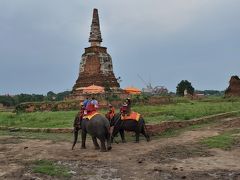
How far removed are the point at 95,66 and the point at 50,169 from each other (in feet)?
113

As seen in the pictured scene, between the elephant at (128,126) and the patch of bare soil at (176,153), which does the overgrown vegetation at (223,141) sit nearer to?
the patch of bare soil at (176,153)

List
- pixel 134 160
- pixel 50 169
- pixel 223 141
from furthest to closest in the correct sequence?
pixel 223 141
pixel 134 160
pixel 50 169

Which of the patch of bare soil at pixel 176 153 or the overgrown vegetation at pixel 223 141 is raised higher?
the overgrown vegetation at pixel 223 141

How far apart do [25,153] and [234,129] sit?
30.1 ft

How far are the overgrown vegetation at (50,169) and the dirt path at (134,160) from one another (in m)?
0.19

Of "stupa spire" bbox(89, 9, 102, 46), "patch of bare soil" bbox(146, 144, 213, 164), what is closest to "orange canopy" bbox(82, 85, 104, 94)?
"stupa spire" bbox(89, 9, 102, 46)

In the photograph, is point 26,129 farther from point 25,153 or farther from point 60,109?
point 60,109

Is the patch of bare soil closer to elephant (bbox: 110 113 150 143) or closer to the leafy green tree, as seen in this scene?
elephant (bbox: 110 113 150 143)

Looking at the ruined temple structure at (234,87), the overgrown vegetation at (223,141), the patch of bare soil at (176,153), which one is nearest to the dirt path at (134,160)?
the patch of bare soil at (176,153)

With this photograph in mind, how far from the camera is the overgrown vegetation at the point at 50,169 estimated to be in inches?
405

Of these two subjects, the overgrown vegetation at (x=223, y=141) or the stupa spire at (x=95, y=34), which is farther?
the stupa spire at (x=95, y=34)

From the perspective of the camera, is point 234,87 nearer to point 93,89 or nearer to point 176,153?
point 93,89

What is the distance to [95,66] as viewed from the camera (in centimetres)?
4488

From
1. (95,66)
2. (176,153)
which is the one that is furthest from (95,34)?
(176,153)
